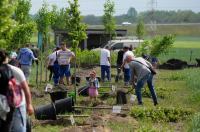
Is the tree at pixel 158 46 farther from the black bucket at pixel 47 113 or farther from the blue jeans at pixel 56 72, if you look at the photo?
the black bucket at pixel 47 113

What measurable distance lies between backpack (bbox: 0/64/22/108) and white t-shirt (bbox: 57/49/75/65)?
12.8 meters

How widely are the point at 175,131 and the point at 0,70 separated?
5574mm

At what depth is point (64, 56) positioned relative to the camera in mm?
21062

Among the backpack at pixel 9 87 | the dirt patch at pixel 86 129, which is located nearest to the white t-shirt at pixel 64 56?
the dirt patch at pixel 86 129

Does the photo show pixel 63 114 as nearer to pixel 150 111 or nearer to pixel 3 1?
pixel 150 111

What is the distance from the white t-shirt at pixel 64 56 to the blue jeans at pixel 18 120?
12.8 metres

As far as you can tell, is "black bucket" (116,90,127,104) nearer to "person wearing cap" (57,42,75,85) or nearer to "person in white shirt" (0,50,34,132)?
"person wearing cap" (57,42,75,85)

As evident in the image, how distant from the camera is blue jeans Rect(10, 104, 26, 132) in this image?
8.19 metres

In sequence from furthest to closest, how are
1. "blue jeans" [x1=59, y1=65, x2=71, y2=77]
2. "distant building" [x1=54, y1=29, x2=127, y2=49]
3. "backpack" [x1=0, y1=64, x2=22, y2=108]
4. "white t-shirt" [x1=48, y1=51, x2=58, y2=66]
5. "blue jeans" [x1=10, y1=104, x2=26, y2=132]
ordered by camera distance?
"distant building" [x1=54, y1=29, x2=127, y2=49]
"white t-shirt" [x1=48, y1=51, x2=58, y2=66]
"blue jeans" [x1=59, y1=65, x2=71, y2=77]
"blue jeans" [x1=10, y1=104, x2=26, y2=132]
"backpack" [x1=0, y1=64, x2=22, y2=108]

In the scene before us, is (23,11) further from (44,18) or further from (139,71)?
(139,71)

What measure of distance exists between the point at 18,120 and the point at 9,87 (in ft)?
1.71

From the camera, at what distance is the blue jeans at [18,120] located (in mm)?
8188

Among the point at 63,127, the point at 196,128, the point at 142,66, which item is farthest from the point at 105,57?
the point at 196,128

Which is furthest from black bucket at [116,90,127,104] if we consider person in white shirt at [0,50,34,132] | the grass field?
person in white shirt at [0,50,34,132]
